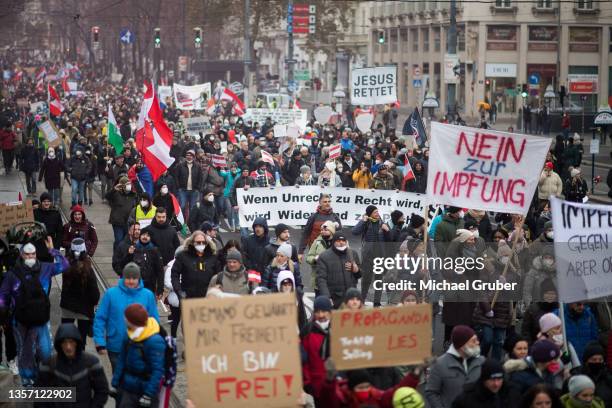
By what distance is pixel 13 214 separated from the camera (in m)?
15.0

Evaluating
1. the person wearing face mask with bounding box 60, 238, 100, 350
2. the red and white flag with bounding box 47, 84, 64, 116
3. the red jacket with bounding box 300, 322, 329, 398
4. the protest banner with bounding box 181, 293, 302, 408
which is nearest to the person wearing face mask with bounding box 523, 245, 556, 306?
the red jacket with bounding box 300, 322, 329, 398

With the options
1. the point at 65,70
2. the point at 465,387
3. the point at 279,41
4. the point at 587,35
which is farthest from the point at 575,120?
the point at 279,41

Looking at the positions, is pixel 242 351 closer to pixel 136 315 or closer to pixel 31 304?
pixel 136 315

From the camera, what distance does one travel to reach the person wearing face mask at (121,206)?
18828 millimetres

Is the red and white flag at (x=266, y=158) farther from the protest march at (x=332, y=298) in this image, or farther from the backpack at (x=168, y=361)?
the backpack at (x=168, y=361)

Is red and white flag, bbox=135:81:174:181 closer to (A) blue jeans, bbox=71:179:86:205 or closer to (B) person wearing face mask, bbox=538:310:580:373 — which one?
(A) blue jeans, bbox=71:179:86:205

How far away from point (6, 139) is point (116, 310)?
76.0ft

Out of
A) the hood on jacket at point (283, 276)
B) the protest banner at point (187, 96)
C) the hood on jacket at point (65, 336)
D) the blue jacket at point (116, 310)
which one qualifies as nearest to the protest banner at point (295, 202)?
the hood on jacket at point (283, 276)

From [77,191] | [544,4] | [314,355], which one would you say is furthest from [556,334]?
[544,4]

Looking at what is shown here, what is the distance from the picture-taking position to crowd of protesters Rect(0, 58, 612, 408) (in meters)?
9.05

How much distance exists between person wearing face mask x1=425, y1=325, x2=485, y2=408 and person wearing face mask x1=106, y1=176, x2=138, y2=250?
33.0 ft

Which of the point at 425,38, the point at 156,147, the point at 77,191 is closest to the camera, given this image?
the point at 156,147

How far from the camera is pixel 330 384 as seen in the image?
850cm

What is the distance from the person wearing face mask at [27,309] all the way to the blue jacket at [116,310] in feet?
3.12
